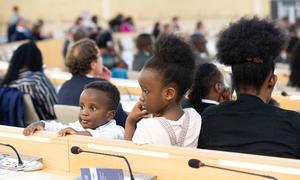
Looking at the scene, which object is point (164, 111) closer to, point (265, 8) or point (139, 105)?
point (139, 105)

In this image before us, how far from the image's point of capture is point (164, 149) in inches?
83.9

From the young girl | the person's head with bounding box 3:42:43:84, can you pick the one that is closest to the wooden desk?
the young girl

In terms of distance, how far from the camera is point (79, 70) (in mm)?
4164

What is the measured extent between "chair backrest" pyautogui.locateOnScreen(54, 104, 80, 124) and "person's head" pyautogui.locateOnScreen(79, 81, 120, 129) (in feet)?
2.31

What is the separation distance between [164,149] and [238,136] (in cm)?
32

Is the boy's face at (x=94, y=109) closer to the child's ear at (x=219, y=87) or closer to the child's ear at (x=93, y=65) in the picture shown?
the child's ear at (x=219, y=87)

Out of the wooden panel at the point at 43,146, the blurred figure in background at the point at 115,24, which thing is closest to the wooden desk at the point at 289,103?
the wooden panel at the point at 43,146

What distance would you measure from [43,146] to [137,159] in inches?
19.8

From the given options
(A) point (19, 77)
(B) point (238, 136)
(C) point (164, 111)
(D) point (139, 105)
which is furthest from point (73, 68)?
(B) point (238, 136)

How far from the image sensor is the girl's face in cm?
235

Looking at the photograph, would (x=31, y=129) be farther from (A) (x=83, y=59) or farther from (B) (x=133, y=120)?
(A) (x=83, y=59)

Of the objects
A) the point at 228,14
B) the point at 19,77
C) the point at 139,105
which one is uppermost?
the point at 139,105

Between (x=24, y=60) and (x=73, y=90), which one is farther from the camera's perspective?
(x=24, y=60)

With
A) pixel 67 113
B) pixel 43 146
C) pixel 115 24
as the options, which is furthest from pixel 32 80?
pixel 115 24
